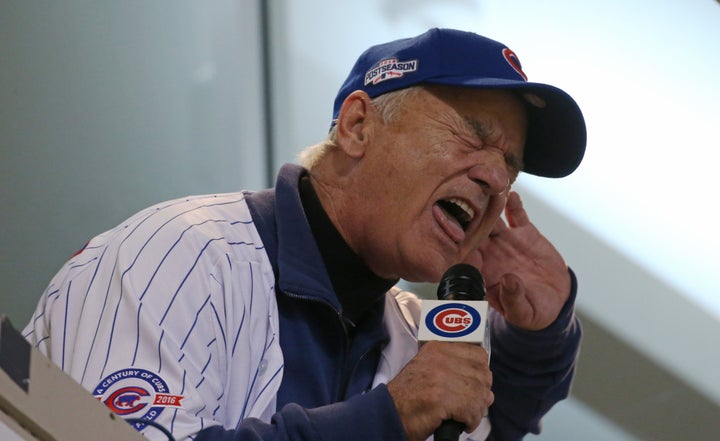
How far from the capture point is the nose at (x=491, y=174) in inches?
80.4

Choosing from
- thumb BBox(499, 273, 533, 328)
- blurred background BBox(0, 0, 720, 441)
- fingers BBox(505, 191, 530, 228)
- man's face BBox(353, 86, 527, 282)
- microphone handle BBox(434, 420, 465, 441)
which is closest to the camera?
microphone handle BBox(434, 420, 465, 441)

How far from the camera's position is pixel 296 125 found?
339 centimetres

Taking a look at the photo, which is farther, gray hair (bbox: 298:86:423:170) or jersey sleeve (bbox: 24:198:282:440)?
gray hair (bbox: 298:86:423:170)

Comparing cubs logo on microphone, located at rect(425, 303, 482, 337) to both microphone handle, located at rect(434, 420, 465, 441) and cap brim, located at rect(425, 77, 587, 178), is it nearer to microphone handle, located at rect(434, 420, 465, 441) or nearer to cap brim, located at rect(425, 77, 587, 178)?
microphone handle, located at rect(434, 420, 465, 441)

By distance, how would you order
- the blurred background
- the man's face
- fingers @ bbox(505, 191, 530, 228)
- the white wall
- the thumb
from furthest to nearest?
the blurred background < the white wall < fingers @ bbox(505, 191, 530, 228) < the thumb < the man's face

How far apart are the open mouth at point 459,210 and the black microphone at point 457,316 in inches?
17.0

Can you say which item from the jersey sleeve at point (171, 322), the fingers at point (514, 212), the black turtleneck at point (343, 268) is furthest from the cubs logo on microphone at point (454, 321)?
the fingers at point (514, 212)

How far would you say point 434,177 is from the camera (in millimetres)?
2023

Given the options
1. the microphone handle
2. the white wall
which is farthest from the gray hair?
the white wall

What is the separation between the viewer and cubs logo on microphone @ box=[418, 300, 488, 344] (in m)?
1.54

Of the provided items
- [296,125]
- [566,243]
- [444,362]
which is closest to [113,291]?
[444,362]

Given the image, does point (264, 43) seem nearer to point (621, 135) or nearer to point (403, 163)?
point (621, 135)

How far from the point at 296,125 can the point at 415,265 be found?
146 centimetres

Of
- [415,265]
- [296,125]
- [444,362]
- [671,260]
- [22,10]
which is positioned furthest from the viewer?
[296,125]
